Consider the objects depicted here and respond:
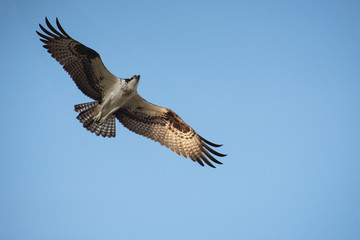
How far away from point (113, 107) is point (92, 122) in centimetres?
70

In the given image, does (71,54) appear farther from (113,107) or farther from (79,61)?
(113,107)

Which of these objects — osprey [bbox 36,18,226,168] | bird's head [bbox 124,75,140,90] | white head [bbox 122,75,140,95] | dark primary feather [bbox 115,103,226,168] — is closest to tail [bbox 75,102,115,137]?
osprey [bbox 36,18,226,168]

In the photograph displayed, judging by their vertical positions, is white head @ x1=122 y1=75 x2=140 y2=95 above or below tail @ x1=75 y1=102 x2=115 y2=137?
above

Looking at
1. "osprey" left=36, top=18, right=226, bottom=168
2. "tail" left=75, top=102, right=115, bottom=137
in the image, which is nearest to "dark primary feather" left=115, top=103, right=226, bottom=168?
"osprey" left=36, top=18, right=226, bottom=168

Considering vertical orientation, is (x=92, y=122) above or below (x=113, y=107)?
below

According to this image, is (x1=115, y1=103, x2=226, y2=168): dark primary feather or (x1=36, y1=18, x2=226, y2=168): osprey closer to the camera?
(x1=36, y1=18, x2=226, y2=168): osprey

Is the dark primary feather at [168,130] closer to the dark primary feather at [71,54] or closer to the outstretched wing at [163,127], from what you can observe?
the outstretched wing at [163,127]

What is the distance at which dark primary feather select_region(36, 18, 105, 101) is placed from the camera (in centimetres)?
950

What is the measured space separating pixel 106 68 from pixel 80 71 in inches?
27.6

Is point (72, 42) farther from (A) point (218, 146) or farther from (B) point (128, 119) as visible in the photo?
(A) point (218, 146)

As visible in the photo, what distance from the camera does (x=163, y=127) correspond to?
10836 mm

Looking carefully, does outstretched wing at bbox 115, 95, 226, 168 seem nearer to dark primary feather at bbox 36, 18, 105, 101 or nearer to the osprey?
the osprey

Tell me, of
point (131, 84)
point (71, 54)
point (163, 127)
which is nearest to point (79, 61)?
point (71, 54)

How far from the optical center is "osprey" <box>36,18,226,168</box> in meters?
9.61
